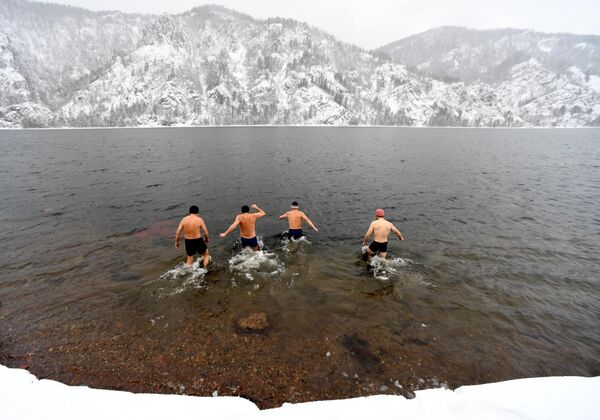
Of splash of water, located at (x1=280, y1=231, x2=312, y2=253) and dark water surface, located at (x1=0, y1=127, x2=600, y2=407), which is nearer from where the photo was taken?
dark water surface, located at (x1=0, y1=127, x2=600, y2=407)

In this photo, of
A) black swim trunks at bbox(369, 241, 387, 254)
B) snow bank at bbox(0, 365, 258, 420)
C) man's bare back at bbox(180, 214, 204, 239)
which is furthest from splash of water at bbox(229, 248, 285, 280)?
snow bank at bbox(0, 365, 258, 420)

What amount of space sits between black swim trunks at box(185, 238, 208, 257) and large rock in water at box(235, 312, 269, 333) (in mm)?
4670

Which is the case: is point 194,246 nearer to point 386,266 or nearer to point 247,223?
point 247,223

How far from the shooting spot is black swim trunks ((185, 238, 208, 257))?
1349 cm

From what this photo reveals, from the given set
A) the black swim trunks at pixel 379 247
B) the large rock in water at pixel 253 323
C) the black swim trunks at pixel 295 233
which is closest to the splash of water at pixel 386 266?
the black swim trunks at pixel 379 247

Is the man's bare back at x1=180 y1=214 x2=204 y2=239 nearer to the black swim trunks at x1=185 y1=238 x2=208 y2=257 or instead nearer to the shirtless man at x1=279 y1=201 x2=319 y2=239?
the black swim trunks at x1=185 y1=238 x2=208 y2=257

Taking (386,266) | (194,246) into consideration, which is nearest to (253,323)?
(194,246)

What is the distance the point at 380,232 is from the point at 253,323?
7373 millimetres

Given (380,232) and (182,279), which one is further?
(380,232)

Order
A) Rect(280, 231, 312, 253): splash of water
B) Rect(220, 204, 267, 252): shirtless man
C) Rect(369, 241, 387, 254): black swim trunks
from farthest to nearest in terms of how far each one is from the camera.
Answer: Rect(280, 231, 312, 253): splash of water < Rect(369, 241, 387, 254): black swim trunks < Rect(220, 204, 267, 252): shirtless man

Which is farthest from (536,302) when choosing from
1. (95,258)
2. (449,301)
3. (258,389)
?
(95,258)

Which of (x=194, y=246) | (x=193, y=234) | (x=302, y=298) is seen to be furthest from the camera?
(x=194, y=246)

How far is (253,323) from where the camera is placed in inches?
403

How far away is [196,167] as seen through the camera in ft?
145
